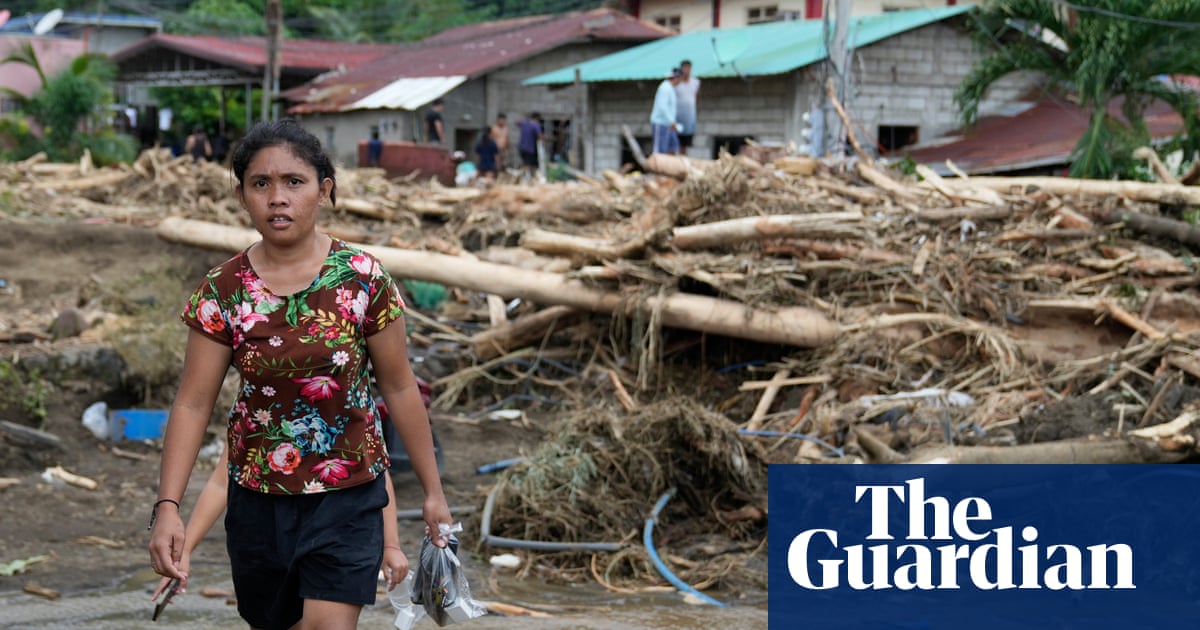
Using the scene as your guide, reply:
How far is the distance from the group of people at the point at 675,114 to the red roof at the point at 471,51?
396 inches

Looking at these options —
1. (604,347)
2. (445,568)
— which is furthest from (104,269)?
(445,568)

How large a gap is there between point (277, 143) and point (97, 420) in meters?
5.36

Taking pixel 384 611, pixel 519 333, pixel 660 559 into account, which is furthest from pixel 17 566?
pixel 519 333

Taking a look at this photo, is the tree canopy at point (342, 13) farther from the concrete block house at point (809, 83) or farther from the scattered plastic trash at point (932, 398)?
the scattered plastic trash at point (932, 398)

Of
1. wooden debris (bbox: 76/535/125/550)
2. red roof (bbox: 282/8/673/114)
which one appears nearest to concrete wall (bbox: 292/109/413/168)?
red roof (bbox: 282/8/673/114)

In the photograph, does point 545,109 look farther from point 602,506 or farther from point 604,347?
point 602,506

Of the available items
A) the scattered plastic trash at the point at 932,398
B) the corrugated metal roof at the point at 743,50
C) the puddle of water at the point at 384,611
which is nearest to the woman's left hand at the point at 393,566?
the puddle of water at the point at 384,611

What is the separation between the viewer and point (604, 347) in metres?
9.08

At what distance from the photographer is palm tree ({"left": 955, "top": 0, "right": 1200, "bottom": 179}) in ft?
43.0

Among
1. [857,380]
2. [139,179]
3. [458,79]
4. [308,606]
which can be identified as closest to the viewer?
[308,606]

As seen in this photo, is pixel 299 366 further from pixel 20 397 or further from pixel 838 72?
pixel 838 72

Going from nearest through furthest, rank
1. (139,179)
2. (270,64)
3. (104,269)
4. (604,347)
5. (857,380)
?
(857,380), (604,347), (104,269), (139,179), (270,64)

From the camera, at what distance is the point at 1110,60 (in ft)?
44.4

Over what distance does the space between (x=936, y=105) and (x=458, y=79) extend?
929 cm
